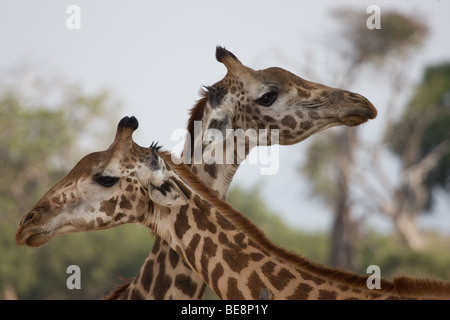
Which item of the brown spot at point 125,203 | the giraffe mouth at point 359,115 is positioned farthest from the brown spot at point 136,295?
the giraffe mouth at point 359,115

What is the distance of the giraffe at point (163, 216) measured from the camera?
646cm

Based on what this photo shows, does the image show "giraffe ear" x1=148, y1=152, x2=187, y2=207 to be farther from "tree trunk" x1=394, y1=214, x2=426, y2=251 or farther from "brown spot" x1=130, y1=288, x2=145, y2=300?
"tree trunk" x1=394, y1=214, x2=426, y2=251

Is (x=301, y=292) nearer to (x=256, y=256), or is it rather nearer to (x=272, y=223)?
(x=256, y=256)

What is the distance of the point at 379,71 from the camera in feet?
152

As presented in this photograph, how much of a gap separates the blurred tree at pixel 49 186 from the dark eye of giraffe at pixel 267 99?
86.7 feet

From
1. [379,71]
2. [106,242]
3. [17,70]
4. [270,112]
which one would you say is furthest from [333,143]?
[270,112]

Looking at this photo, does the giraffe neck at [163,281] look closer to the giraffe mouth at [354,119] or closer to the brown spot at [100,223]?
the brown spot at [100,223]

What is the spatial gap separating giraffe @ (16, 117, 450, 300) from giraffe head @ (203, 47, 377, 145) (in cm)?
161

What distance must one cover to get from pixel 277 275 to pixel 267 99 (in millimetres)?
2528

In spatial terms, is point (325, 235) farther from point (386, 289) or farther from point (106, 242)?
point (386, 289)

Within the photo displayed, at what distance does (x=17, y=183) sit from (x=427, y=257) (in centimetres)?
1953

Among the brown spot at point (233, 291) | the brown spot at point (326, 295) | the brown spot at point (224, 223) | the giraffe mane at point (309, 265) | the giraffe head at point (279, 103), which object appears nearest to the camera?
the giraffe mane at point (309, 265)

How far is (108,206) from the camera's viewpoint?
672cm

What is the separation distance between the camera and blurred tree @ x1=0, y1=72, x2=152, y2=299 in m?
36.0
